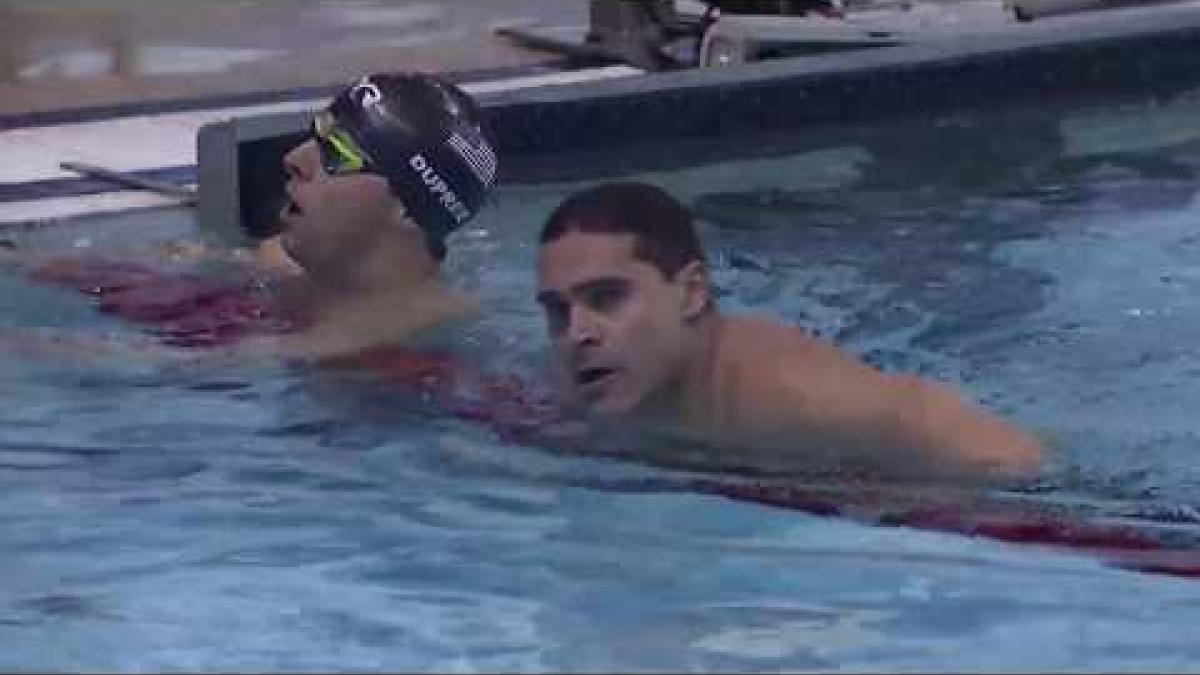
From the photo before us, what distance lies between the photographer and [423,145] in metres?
5.97

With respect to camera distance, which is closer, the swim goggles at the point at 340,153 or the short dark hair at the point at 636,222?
the short dark hair at the point at 636,222

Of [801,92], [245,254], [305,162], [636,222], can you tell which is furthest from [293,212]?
[801,92]

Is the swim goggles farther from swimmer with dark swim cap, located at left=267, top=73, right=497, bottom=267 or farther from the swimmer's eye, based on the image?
the swimmer's eye

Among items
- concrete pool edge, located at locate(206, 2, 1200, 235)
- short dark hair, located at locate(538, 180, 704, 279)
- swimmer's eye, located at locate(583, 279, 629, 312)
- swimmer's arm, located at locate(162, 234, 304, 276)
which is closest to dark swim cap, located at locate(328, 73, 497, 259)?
swimmer's arm, located at locate(162, 234, 304, 276)

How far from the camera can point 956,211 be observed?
7613mm

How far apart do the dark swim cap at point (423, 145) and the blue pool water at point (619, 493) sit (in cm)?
28

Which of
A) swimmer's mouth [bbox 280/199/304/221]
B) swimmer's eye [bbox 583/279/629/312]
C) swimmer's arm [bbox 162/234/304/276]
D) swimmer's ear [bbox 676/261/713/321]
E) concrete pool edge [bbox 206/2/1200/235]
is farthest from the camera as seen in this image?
concrete pool edge [bbox 206/2/1200/235]

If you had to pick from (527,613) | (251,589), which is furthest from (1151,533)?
(251,589)

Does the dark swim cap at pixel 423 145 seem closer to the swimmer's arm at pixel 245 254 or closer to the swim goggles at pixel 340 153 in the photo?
the swim goggles at pixel 340 153

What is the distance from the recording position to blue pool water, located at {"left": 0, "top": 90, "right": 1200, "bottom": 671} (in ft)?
13.4

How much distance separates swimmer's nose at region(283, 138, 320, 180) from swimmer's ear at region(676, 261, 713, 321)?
4.05 feet

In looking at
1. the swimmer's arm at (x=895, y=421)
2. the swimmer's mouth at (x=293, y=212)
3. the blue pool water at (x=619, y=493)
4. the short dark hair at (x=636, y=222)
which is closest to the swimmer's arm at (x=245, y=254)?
the blue pool water at (x=619, y=493)

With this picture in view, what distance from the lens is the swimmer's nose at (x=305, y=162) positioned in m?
5.95

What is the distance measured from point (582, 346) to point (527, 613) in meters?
0.65
